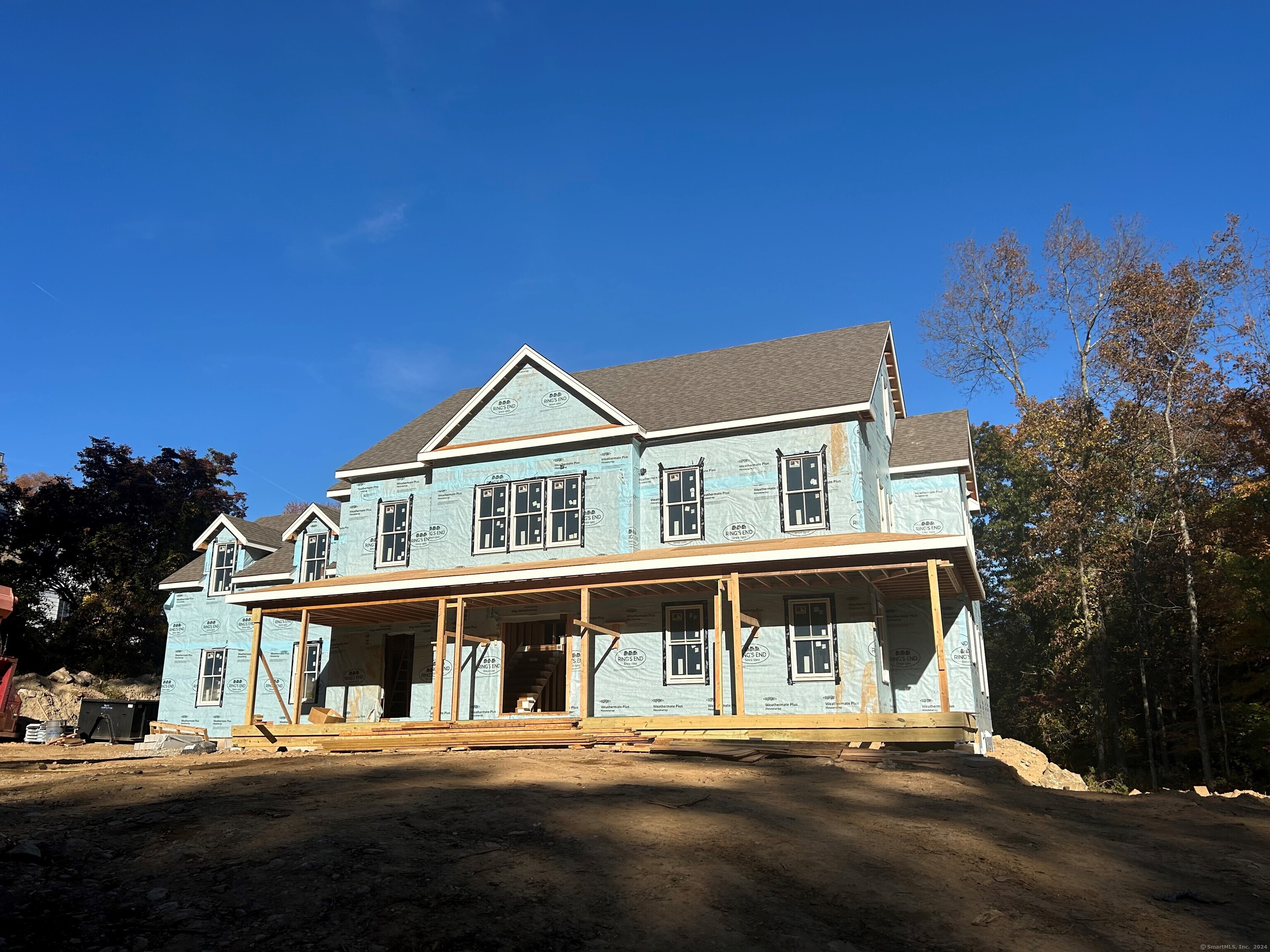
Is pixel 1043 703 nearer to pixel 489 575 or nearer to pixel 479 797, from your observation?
pixel 489 575

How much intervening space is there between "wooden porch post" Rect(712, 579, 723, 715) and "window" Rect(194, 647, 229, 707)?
54.5ft

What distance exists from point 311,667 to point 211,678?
4.77 metres

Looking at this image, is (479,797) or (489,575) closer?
(479,797)

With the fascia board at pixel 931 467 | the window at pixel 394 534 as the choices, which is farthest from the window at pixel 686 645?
the window at pixel 394 534

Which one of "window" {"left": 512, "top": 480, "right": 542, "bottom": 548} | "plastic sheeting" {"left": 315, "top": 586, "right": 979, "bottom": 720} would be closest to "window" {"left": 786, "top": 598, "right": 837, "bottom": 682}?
"plastic sheeting" {"left": 315, "top": 586, "right": 979, "bottom": 720}

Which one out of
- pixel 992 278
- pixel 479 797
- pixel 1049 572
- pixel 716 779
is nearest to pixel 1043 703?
pixel 1049 572

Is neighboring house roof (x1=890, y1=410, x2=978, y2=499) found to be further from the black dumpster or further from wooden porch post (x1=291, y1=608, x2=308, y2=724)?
the black dumpster

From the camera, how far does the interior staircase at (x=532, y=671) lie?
23.1 m

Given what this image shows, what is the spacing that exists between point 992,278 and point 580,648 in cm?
2459

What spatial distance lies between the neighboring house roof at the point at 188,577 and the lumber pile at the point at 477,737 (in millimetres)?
13162

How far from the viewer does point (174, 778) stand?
12.0 meters

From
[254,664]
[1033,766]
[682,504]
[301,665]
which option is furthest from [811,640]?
[254,664]

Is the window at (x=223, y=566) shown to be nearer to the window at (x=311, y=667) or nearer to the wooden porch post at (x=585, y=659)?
the window at (x=311, y=667)

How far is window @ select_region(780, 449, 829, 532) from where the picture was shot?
65.2 ft
